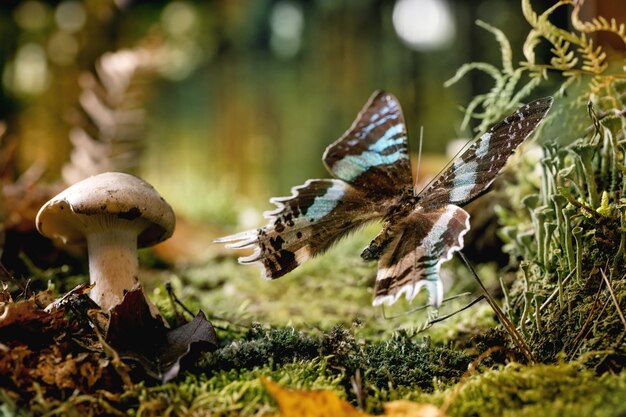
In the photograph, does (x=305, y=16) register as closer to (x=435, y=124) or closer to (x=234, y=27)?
(x=234, y=27)

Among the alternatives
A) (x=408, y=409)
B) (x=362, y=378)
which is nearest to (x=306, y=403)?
(x=408, y=409)

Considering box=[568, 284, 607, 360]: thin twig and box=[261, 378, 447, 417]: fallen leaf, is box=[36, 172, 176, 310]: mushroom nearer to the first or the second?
box=[261, 378, 447, 417]: fallen leaf

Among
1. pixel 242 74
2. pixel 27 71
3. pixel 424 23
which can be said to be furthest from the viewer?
pixel 242 74

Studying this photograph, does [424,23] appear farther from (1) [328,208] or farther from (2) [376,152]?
(1) [328,208]

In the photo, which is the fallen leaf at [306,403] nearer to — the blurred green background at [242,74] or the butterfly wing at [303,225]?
the butterfly wing at [303,225]

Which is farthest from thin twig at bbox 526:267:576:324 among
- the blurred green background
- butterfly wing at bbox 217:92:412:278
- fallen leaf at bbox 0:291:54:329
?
the blurred green background

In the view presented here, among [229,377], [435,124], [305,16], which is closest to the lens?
[229,377]

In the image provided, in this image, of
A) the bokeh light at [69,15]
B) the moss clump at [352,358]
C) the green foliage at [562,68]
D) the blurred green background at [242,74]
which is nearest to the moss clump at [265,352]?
the moss clump at [352,358]

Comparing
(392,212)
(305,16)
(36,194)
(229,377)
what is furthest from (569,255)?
(305,16)
